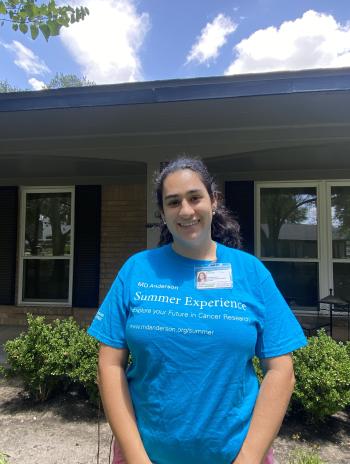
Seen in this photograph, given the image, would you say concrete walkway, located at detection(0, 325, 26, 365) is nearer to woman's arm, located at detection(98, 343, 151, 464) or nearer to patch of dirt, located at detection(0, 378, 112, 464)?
patch of dirt, located at detection(0, 378, 112, 464)

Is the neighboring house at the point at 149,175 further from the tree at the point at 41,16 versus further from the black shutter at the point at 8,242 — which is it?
the tree at the point at 41,16

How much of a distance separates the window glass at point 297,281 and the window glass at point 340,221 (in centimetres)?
46

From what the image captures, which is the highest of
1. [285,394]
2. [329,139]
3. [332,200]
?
[329,139]

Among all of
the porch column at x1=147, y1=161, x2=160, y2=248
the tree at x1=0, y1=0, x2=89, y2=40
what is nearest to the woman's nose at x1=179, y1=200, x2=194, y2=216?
the tree at x1=0, y1=0, x2=89, y2=40

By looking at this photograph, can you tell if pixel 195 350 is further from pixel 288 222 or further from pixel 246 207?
pixel 288 222

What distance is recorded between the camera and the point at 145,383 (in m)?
1.20

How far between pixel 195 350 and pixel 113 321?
0.29 metres

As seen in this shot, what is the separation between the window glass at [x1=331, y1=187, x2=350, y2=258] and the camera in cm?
590

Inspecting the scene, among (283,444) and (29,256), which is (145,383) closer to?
(283,444)

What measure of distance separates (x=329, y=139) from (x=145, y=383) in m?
3.77

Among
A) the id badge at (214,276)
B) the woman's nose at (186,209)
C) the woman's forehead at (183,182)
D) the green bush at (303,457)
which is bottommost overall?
the green bush at (303,457)

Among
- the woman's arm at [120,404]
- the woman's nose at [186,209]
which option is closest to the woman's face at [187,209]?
the woman's nose at [186,209]

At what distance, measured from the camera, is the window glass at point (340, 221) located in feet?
19.4

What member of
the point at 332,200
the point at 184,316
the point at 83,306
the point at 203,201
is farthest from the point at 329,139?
the point at 83,306
